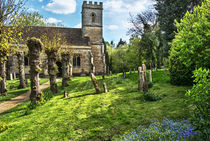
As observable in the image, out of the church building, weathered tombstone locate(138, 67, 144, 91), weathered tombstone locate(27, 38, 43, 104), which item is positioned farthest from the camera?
the church building

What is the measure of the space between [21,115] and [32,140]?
3777mm

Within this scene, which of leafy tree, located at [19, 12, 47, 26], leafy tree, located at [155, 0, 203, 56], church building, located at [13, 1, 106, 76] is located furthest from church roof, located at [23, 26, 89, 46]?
leafy tree, located at [155, 0, 203, 56]

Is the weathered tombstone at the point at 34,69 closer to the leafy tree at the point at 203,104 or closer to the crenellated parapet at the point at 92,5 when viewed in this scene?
the leafy tree at the point at 203,104

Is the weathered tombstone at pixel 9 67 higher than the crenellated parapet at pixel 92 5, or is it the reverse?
the crenellated parapet at pixel 92 5

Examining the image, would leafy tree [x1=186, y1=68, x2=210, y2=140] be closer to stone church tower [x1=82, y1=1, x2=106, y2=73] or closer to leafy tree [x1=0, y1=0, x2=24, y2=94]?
leafy tree [x1=0, y1=0, x2=24, y2=94]

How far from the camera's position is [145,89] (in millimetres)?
9852

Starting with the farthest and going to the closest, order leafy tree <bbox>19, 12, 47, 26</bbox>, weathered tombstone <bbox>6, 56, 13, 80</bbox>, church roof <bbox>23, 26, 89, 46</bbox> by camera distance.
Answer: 1. church roof <bbox>23, 26, 89, 46</bbox>
2. weathered tombstone <bbox>6, 56, 13, 80</bbox>
3. leafy tree <bbox>19, 12, 47, 26</bbox>

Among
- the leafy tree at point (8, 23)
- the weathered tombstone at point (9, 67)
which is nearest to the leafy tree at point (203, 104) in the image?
the leafy tree at point (8, 23)

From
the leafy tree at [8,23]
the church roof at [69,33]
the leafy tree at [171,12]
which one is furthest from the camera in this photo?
the church roof at [69,33]

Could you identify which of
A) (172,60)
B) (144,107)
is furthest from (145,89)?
(172,60)

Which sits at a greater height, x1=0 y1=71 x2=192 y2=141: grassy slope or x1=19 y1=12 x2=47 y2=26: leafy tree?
x1=19 y1=12 x2=47 y2=26: leafy tree

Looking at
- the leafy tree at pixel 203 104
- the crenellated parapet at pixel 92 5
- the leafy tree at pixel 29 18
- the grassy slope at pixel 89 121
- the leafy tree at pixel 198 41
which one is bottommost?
the grassy slope at pixel 89 121

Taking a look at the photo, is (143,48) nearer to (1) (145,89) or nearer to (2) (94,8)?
(2) (94,8)

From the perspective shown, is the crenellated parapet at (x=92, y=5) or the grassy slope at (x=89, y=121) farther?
the crenellated parapet at (x=92, y=5)
